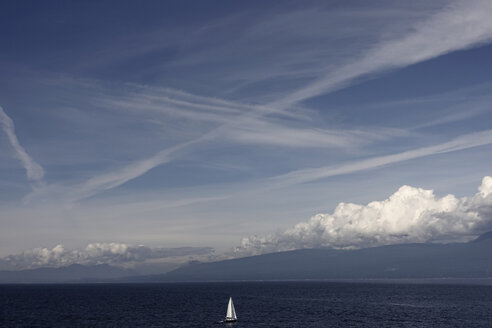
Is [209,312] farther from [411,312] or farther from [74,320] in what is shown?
[411,312]

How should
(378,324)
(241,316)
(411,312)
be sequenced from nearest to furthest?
(378,324) → (241,316) → (411,312)

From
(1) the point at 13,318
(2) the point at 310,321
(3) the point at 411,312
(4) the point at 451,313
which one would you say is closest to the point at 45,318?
(1) the point at 13,318

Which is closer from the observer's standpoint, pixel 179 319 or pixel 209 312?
pixel 179 319

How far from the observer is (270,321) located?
139 m

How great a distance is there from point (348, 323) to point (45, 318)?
10075 centimetres

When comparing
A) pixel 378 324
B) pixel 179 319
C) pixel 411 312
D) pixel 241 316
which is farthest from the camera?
pixel 411 312

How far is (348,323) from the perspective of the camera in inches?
5236

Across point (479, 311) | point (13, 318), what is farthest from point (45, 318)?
point (479, 311)

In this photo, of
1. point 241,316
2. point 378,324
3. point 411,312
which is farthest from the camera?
point 411,312

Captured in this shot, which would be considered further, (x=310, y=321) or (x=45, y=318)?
(x=45, y=318)

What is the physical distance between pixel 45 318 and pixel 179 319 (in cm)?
4729

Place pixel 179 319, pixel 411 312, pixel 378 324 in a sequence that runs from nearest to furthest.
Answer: pixel 378 324 → pixel 179 319 → pixel 411 312

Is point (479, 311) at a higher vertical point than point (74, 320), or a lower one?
lower

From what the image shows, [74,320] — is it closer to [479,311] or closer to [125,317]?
[125,317]
